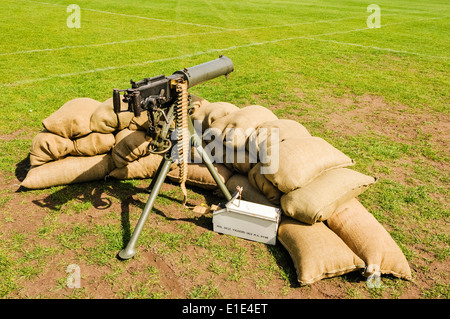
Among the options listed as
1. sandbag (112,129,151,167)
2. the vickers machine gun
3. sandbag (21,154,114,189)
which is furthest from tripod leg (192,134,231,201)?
sandbag (21,154,114,189)

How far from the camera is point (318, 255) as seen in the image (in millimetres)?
3691

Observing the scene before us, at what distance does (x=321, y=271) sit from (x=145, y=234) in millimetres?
2216

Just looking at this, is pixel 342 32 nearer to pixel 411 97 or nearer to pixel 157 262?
pixel 411 97

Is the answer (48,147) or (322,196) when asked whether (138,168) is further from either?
(322,196)

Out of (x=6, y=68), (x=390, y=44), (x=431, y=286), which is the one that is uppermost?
(x=390, y=44)

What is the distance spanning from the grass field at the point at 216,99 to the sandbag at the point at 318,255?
16 cm

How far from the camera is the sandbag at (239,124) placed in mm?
4816

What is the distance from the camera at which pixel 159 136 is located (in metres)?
3.94

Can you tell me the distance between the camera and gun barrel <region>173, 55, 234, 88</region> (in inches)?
158

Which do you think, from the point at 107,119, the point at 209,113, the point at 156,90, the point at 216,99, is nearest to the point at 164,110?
the point at 156,90

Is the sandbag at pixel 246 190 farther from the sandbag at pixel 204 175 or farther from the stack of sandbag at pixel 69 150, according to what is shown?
the stack of sandbag at pixel 69 150

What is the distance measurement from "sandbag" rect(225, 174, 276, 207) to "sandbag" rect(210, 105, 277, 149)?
49 cm

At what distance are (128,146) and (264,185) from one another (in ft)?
7.01

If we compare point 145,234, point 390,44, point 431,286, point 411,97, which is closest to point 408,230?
point 431,286
